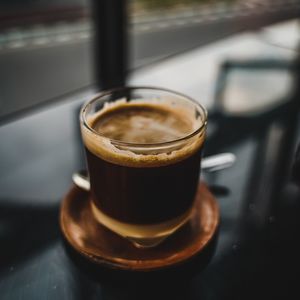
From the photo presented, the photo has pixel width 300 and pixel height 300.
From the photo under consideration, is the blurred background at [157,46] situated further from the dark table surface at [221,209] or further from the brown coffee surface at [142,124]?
the brown coffee surface at [142,124]

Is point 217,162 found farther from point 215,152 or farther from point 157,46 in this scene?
point 157,46

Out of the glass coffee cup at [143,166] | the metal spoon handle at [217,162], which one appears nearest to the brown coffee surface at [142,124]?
the glass coffee cup at [143,166]

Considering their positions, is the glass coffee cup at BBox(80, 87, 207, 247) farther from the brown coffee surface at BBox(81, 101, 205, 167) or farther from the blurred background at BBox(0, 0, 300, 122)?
the blurred background at BBox(0, 0, 300, 122)

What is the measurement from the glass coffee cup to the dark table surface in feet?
0.27

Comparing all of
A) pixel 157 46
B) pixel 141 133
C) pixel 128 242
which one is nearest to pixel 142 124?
pixel 141 133

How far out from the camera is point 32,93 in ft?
10.1

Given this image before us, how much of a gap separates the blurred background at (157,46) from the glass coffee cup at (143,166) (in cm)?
43

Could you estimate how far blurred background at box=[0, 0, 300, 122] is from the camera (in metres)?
1.20


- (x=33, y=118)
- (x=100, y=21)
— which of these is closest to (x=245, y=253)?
(x=33, y=118)

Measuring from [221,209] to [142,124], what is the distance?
215 millimetres

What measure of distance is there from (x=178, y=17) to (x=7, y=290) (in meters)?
5.26

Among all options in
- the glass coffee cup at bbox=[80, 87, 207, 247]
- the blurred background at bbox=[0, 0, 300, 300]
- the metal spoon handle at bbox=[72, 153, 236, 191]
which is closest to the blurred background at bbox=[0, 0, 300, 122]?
the blurred background at bbox=[0, 0, 300, 300]

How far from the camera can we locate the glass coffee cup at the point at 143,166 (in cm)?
51

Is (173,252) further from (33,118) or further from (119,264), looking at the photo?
(33,118)
